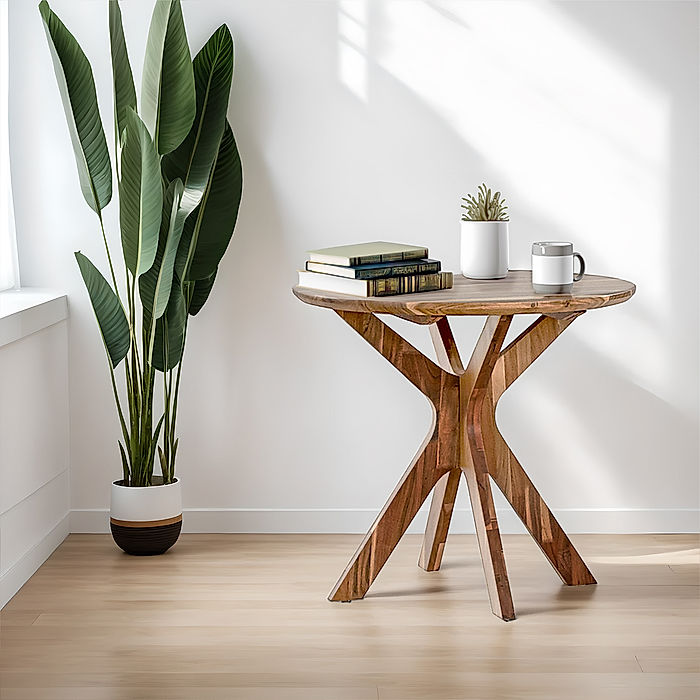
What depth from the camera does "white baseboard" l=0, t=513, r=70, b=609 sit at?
8.48 ft

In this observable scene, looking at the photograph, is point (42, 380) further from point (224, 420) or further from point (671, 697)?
point (671, 697)

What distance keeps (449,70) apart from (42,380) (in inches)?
59.6

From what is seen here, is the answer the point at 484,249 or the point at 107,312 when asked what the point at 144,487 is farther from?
the point at 484,249

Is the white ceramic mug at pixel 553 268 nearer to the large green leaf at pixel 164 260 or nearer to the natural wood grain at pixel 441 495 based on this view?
the natural wood grain at pixel 441 495

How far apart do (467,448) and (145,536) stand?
1.00m

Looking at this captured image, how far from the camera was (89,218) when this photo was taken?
3078 millimetres

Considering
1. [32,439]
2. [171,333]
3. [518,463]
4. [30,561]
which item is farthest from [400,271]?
[30,561]

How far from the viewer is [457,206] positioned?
3074 mm

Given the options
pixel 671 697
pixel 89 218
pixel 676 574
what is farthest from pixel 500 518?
pixel 89 218

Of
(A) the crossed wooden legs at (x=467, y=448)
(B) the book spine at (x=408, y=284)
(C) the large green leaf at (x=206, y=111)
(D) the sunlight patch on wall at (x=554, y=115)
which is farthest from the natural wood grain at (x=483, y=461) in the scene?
(C) the large green leaf at (x=206, y=111)

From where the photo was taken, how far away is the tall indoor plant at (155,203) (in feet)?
8.82

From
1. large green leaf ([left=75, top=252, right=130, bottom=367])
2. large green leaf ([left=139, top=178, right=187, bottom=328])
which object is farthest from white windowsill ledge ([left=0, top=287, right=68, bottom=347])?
large green leaf ([left=139, top=178, right=187, bottom=328])

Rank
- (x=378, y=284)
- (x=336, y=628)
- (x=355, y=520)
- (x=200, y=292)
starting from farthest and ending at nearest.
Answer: (x=355, y=520)
(x=200, y=292)
(x=336, y=628)
(x=378, y=284)

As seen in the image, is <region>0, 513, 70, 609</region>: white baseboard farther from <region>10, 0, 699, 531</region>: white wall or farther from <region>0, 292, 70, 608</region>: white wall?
<region>10, 0, 699, 531</region>: white wall
